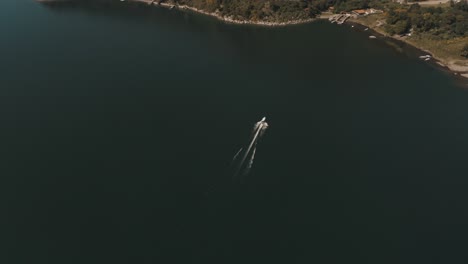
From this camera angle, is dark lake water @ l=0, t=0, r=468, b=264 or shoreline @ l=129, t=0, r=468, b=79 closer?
dark lake water @ l=0, t=0, r=468, b=264

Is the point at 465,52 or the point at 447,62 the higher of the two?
the point at 465,52

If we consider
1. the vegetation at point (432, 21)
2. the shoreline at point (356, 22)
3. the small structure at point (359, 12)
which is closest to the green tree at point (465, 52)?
the shoreline at point (356, 22)

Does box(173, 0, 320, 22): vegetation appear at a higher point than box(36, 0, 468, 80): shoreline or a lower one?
higher

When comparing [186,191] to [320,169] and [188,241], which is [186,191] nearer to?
[188,241]

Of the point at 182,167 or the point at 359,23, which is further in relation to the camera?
the point at 359,23

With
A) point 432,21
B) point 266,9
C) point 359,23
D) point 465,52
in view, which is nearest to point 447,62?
point 465,52

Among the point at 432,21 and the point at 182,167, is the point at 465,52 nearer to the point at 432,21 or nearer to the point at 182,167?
the point at 432,21


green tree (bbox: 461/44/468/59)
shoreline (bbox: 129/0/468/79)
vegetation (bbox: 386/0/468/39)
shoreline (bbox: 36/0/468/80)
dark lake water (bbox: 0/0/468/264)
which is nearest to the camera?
dark lake water (bbox: 0/0/468/264)

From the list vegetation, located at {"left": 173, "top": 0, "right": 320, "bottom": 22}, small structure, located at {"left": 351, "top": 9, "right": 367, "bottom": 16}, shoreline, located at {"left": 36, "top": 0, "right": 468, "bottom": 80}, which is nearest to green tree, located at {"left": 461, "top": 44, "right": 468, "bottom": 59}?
shoreline, located at {"left": 36, "top": 0, "right": 468, "bottom": 80}

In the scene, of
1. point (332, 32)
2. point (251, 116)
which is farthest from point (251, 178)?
point (332, 32)

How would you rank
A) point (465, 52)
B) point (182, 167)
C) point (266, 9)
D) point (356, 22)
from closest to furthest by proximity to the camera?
point (182, 167), point (465, 52), point (356, 22), point (266, 9)

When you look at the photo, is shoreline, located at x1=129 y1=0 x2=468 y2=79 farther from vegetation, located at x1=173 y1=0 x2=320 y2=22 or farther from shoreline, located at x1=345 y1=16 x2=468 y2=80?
vegetation, located at x1=173 y1=0 x2=320 y2=22
